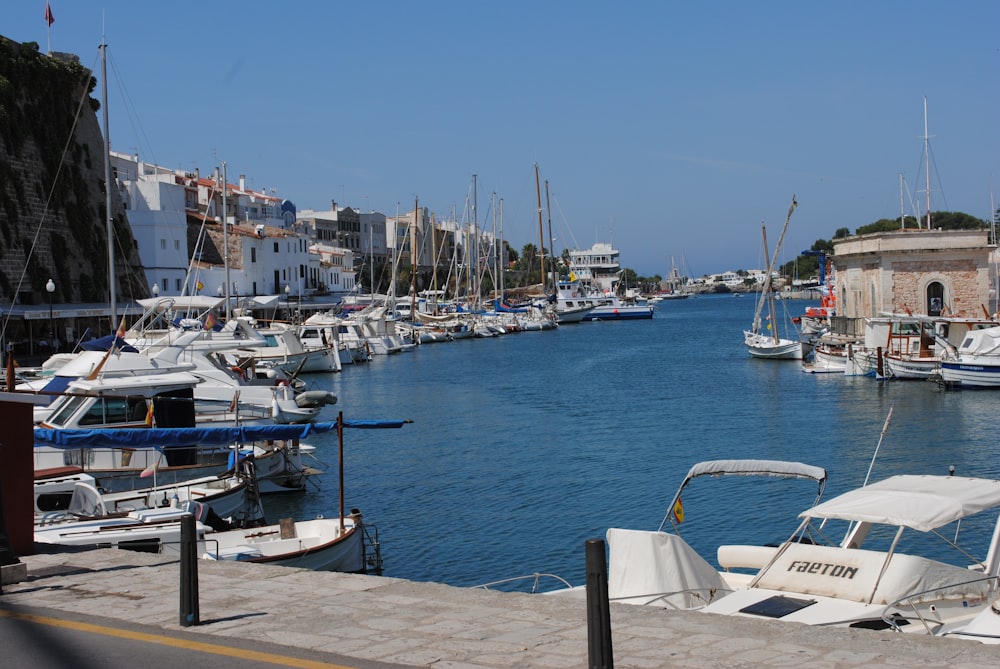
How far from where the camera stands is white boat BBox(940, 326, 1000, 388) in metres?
42.2

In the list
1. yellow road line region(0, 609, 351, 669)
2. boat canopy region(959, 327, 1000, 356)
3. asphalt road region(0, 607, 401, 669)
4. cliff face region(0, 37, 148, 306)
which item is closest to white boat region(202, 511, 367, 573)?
yellow road line region(0, 609, 351, 669)

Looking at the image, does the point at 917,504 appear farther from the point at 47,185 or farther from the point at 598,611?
the point at 47,185

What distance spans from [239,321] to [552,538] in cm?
2967

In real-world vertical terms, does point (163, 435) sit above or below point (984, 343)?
above

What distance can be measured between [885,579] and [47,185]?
2222 inches

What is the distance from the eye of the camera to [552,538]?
20.7 m

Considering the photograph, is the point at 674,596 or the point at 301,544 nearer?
the point at 674,596

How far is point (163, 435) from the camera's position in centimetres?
1582

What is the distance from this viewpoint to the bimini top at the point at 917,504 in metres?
11.9

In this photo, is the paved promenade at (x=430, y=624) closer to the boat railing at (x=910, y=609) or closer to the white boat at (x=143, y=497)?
the boat railing at (x=910, y=609)

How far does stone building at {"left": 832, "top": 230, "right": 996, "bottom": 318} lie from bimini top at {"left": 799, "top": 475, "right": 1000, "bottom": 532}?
44.6 meters

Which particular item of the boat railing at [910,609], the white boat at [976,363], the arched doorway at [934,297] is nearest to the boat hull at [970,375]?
the white boat at [976,363]

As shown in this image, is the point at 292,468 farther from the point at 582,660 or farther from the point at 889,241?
the point at 889,241

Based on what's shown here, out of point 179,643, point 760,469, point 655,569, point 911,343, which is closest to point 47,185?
point 911,343
